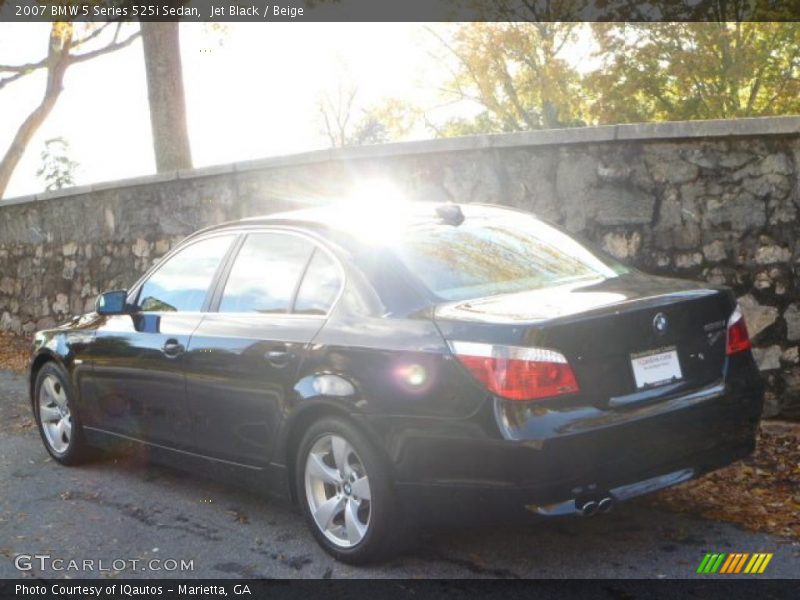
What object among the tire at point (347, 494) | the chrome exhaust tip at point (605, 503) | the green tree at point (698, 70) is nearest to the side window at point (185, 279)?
the tire at point (347, 494)

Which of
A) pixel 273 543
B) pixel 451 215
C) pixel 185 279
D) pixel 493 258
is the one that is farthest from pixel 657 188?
pixel 273 543

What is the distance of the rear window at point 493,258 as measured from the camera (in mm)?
4988

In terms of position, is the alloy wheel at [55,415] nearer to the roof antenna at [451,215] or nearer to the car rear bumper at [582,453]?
the roof antenna at [451,215]

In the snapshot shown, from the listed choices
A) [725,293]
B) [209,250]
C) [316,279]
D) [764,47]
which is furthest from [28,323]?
[764,47]

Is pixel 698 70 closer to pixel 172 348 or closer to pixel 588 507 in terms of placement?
pixel 172 348

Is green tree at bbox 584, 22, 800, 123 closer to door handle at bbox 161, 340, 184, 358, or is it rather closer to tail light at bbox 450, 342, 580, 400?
door handle at bbox 161, 340, 184, 358

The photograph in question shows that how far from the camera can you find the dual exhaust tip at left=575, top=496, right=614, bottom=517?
4352mm

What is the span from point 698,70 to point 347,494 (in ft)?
92.9

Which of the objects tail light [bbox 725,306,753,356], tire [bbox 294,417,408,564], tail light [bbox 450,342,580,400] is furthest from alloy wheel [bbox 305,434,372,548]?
tail light [bbox 725,306,753,356]

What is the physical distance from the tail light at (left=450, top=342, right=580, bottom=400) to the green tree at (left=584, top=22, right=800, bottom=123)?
27839 millimetres

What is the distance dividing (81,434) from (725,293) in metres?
4.08

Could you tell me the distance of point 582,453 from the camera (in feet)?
14.1

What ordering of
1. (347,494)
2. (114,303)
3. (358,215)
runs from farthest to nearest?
(114,303)
(358,215)
(347,494)

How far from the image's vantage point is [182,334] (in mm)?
5945
